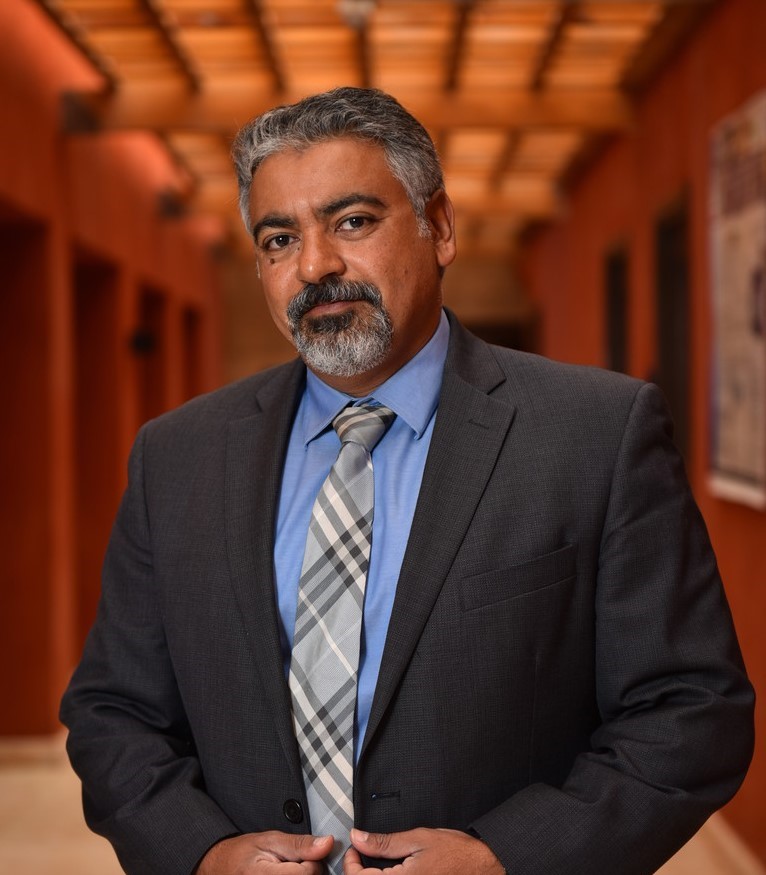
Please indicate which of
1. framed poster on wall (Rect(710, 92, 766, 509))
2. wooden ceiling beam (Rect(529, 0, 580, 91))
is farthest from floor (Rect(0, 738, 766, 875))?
wooden ceiling beam (Rect(529, 0, 580, 91))

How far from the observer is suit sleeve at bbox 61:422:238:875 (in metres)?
1.52

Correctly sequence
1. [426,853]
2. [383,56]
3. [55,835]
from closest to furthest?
[426,853]
[55,835]
[383,56]

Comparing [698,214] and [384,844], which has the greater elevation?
[698,214]

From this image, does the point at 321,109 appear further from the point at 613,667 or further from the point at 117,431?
the point at 117,431

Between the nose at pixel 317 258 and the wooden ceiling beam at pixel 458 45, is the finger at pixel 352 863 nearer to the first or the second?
the nose at pixel 317 258

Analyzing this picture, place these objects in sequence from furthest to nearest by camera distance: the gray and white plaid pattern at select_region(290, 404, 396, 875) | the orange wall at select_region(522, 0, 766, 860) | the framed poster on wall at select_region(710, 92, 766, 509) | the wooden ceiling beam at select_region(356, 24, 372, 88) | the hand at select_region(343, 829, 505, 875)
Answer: the wooden ceiling beam at select_region(356, 24, 372, 88) < the orange wall at select_region(522, 0, 766, 860) < the framed poster on wall at select_region(710, 92, 766, 509) < the gray and white plaid pattern at select_region(290, 404, 396, 875) < the hand at select_region(343, 829, 505, 875)

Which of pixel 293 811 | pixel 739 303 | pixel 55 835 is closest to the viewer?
pixel 293 811

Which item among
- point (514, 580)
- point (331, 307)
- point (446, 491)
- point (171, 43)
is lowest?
point (514, 580)

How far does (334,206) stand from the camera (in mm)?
1526

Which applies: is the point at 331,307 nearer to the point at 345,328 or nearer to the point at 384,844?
the point at 345,328

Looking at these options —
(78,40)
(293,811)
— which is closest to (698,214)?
(78,40)

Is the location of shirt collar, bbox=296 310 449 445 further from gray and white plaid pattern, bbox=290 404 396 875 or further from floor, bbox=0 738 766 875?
floor, bbox=0 738 766 875

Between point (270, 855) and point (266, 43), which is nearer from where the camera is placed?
point (270, 855)

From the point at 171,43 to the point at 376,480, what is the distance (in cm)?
444
